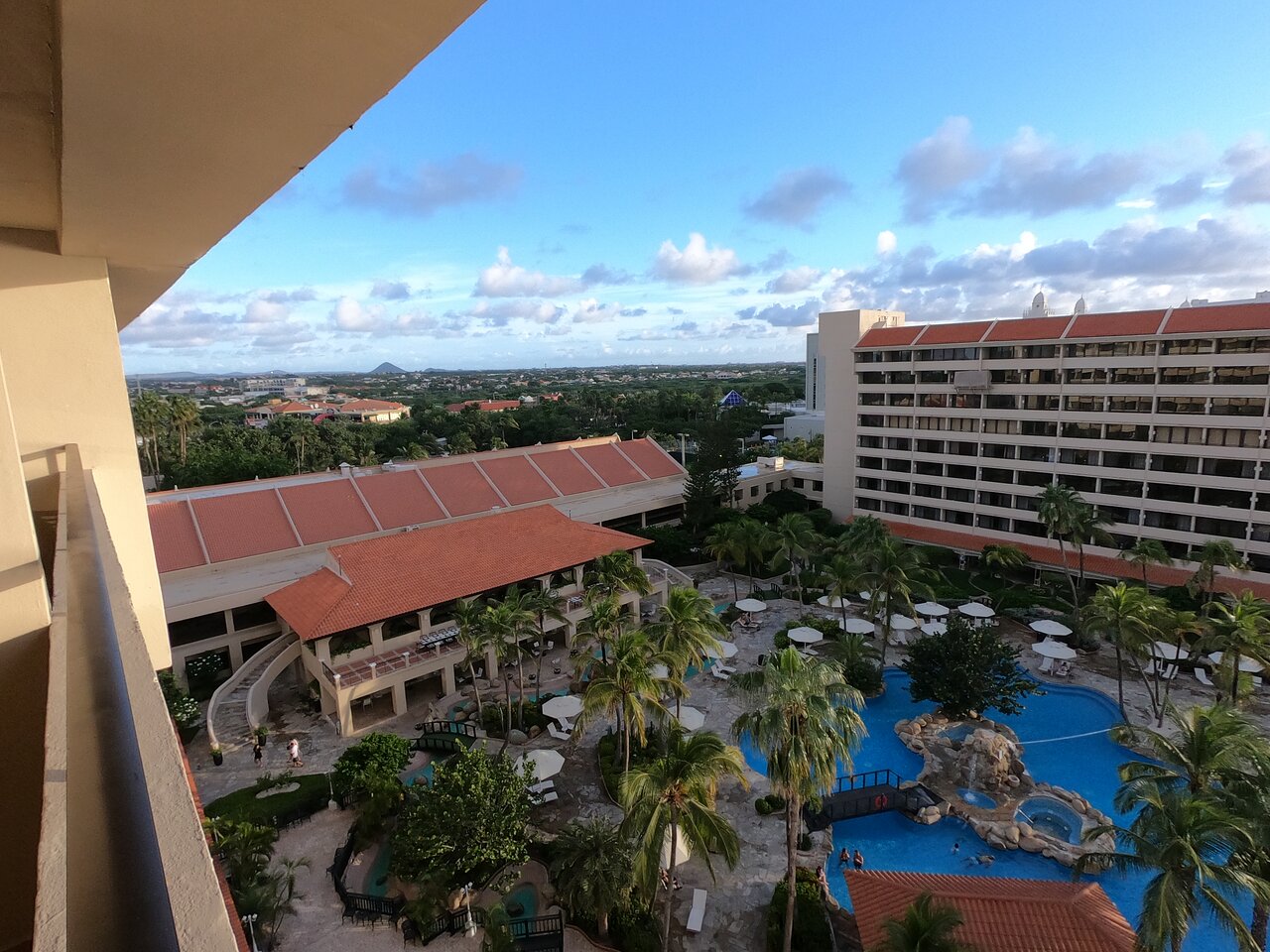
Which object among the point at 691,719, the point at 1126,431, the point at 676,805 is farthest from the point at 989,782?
the point at 1126,431

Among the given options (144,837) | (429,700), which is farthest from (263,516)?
(144,837)

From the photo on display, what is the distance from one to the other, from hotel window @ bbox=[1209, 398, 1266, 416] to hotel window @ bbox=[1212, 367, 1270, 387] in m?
0.86

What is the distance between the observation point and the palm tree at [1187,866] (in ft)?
41.4

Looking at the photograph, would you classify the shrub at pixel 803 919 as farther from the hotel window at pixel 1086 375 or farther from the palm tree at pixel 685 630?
the hotel window at pixel 1086 375

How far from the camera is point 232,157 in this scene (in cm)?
427

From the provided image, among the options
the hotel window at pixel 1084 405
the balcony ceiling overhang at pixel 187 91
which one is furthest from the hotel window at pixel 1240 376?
the balcony ceiling overhang at pixel 187 91

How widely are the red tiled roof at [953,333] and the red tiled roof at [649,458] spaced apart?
21370 millimetres

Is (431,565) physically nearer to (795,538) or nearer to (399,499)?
(399,499)

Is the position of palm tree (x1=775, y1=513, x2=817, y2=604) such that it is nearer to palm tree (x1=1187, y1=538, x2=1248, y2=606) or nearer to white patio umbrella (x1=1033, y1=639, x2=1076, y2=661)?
white patio umbrella (x1=1033, y1=639, x2=1076, y2=661)

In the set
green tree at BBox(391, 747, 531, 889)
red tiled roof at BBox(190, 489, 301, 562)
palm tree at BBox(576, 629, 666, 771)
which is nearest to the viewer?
green tree at BBox(391, 747, 531, 889)

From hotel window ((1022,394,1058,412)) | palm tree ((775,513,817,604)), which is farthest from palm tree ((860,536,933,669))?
hotel window ((1022,394,1058,412))

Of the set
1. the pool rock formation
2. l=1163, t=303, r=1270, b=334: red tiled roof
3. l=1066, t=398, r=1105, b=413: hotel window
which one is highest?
l=1163, t=303, r=1270, b=334: red tiled roof

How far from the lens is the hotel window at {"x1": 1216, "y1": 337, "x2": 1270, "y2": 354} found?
1324 inches

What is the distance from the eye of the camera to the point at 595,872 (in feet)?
53.3
